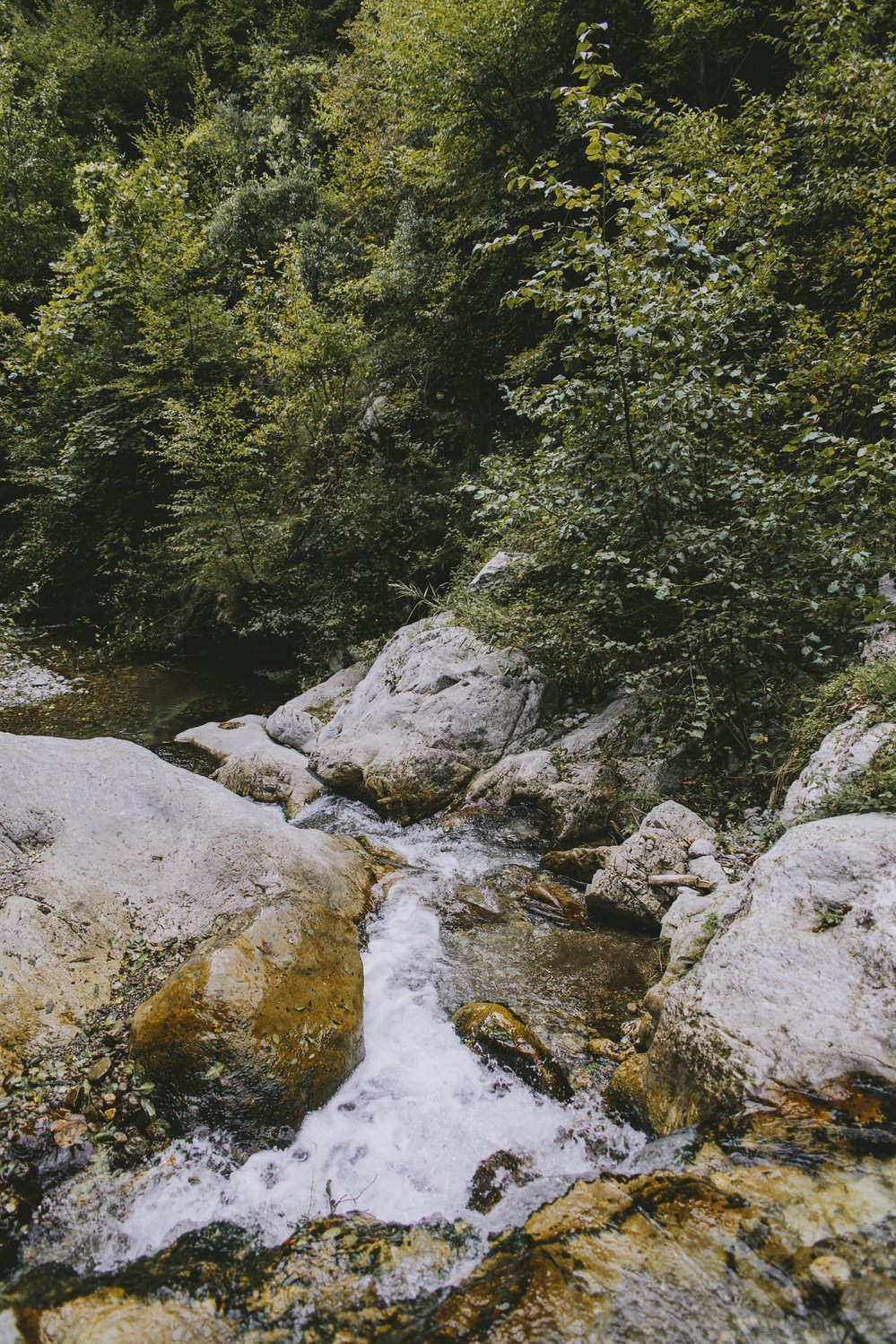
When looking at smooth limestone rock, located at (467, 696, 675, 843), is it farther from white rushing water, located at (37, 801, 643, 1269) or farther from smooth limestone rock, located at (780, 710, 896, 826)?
white rushing water, located at (37, 801, 643, 1269)

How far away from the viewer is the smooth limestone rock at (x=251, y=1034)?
310 cm

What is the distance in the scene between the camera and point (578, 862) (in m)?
5.45

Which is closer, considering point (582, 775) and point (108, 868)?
point (108, 868)

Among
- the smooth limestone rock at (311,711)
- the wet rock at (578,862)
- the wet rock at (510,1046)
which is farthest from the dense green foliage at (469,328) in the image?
the wet rock at (510,1046)

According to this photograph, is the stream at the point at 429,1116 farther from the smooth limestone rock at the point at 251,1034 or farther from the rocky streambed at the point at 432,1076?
the smooth limestone rock at the point at 251,1034

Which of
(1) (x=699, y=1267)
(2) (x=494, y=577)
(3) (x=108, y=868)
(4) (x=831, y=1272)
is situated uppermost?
(2) (x=494, y=577)

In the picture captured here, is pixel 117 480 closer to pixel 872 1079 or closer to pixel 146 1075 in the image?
pixel 146 1075

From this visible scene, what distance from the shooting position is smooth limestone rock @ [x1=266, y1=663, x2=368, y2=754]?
9.58 m

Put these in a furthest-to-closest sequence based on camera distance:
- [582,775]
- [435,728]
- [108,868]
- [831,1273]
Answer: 1. [435,728]
2. [582,775]
3. [108,868]
4. [831,1273]

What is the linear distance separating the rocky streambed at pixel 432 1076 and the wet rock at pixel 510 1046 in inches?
0.6

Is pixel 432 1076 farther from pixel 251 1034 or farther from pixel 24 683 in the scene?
pixel 24 683

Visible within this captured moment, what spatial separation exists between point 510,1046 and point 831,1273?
2.05 m

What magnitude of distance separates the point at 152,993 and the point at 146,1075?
61 cm

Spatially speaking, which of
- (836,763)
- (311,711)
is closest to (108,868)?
(836,763)
